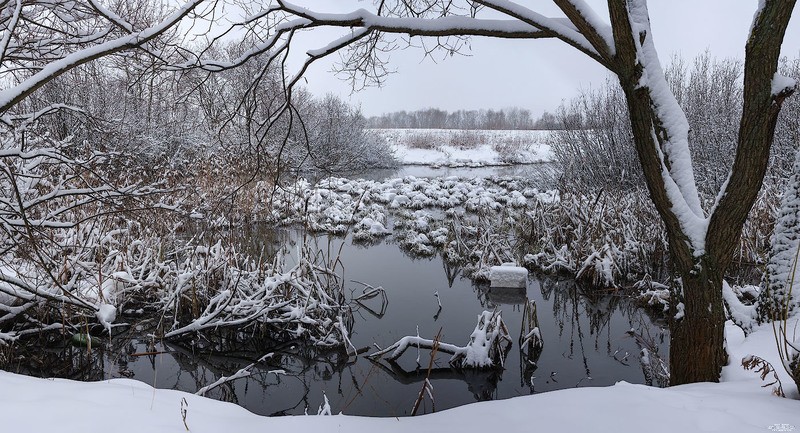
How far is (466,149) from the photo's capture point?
3500 cm

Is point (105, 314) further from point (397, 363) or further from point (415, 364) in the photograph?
point (415, 364)

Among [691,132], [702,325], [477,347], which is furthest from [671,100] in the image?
[691,132]

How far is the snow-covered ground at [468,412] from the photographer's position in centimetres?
201

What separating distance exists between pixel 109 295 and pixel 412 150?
29.8 m

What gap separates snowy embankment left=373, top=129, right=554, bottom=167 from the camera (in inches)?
1169

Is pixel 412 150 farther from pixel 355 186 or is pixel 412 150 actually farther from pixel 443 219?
pixel 443 219

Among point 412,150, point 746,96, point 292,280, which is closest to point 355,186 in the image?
point 292,280

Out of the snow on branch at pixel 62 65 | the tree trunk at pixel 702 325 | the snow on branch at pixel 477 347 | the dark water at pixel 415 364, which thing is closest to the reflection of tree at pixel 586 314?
the dark water at pixel 415 364

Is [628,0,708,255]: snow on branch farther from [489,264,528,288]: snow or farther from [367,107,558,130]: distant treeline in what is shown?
[367,107,558,130]: distant treeline

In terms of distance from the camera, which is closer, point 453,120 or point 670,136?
point 670,136

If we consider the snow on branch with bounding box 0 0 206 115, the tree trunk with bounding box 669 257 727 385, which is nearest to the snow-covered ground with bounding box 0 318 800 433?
the tree trunk with bounding box 669 257 727 385

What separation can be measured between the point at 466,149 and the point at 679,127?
3267 cm

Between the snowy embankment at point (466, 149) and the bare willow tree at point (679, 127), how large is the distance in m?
23.4

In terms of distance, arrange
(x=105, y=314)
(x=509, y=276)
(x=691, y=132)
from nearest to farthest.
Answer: (x=105, y=314)
(x=509, y=276)
(x=691, y=132)
